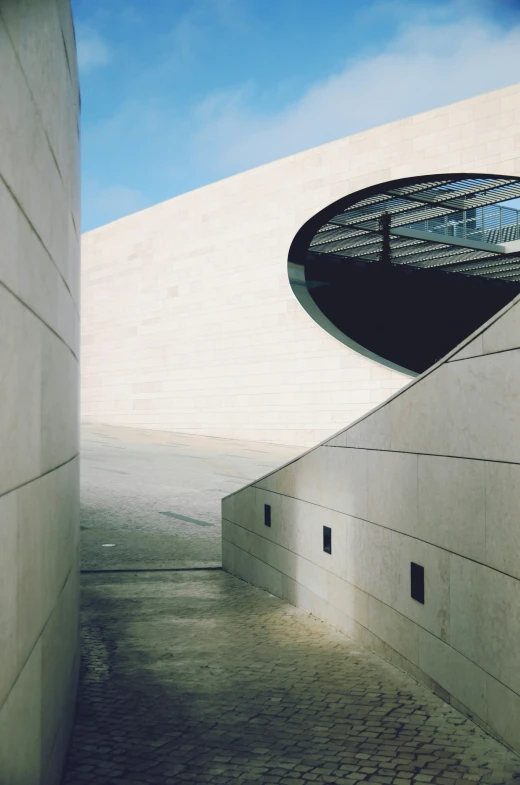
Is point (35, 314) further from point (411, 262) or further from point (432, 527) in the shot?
point (411, 262)

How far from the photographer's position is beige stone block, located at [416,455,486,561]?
5.41m

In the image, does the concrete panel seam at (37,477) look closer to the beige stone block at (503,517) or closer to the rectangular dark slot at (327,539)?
the beige stone block at (503,517)

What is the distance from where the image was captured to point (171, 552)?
43.0 ft

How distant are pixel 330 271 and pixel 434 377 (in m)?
28.4

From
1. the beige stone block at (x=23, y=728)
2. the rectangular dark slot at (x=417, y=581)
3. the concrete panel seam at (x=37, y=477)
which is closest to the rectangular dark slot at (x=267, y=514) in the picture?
the rectangular dark slot at (x=417, y=581)

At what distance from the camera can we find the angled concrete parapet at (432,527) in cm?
504

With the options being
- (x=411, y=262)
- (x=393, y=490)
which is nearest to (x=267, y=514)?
(x=393, y=490)

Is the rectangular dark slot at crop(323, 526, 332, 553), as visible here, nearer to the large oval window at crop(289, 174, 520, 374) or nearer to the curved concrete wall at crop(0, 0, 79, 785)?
the curved concrete wall at crop(0, 0, 79, 785)

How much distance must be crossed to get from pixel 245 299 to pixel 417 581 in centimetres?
2132

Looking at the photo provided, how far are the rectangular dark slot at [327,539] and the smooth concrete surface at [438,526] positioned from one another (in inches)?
2.7

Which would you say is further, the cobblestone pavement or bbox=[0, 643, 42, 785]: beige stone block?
the cobblestone pavement

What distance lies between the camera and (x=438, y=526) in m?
6.04

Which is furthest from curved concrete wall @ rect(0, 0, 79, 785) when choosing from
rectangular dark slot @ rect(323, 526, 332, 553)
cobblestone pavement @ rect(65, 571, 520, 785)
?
rectangular dark slot @ rect(323, 526, 332, 553)

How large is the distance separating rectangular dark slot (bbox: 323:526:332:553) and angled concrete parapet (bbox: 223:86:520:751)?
0.07 metres
